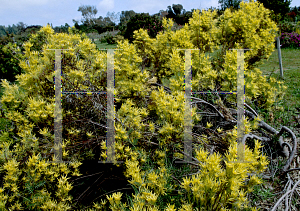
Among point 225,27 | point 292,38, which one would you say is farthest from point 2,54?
point 292,38

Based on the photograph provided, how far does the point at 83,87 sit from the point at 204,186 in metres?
1.70

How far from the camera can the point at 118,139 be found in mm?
1775

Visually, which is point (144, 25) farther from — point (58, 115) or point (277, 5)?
point (277, 5)

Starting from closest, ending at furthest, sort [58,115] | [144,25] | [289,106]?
[58,115] → [289,106] → [144,25]

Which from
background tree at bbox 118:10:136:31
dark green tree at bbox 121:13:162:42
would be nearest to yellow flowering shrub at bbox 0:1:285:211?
dark green tree at bbox 121:13:162:42

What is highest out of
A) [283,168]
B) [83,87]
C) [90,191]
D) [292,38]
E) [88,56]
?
[292,38]

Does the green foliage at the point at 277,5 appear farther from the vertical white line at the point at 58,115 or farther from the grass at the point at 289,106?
the vertical white line at the point at 58,115

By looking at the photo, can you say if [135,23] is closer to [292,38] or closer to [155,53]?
[155,53]

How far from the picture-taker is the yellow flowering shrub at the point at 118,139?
4.05ft

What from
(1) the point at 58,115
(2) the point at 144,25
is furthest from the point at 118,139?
(2) the point at 144,25

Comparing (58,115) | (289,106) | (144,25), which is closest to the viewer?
(58,115)

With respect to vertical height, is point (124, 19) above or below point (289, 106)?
above

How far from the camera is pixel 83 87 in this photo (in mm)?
2217

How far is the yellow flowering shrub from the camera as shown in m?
1.23
